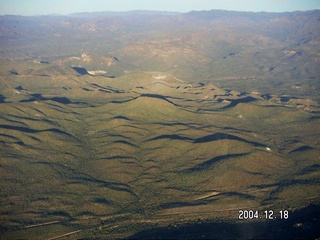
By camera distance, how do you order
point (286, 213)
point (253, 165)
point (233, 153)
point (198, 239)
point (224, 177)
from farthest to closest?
point (233, 153), point (253, 165), point (224, 177), point (286, 213), point (198, 239)

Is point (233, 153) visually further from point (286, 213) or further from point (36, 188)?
point (36, 188)

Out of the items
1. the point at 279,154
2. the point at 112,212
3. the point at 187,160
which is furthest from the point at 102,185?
the point at 279,154

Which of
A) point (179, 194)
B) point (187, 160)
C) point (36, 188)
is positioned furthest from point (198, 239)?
point (36, 188)

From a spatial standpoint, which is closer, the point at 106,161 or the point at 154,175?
the point at 154,175

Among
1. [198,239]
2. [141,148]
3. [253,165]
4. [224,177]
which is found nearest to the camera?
[198,239]

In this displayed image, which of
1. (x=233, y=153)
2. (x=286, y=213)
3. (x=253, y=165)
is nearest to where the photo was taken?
(x=286, y=213)

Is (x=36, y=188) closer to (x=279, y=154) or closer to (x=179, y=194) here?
(x=179, y=194)

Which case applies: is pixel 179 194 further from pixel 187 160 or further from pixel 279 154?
pixel 279 154

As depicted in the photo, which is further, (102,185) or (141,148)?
(141,148)

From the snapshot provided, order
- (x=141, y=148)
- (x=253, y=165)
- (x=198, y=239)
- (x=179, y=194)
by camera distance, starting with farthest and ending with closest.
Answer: (x=141, y=148) → (x=253, y=165) → (x=179, y=194) → (x=198, y=239)
